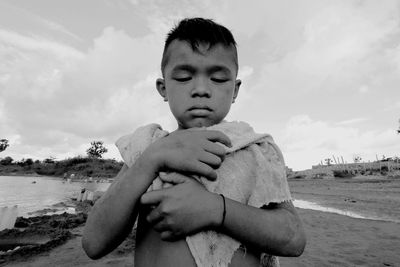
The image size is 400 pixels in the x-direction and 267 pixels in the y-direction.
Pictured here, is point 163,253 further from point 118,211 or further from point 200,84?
point 200,84

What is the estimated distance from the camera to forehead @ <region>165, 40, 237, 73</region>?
4.57 ft

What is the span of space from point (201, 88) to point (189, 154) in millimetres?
387

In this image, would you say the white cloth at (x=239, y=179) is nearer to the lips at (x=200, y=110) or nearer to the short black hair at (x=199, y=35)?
the lips at (x=200, y=110)

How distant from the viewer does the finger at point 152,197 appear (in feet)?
3.55

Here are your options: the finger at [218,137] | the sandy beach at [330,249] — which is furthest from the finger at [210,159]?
the sandy beach at [330,249]

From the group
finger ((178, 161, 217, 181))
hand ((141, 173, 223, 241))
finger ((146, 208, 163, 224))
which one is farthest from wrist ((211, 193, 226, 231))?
finger ((146, 208, 163, 224))

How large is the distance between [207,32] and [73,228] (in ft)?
17.2

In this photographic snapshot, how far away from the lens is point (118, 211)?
1139mm

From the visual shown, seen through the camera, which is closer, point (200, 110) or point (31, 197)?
point (200, 110)

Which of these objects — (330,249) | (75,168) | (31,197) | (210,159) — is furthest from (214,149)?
(75,168)

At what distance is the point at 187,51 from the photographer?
1.43 metres

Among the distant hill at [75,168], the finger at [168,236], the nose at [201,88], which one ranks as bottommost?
the finger at [168,236]

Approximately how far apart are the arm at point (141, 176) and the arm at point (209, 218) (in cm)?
7

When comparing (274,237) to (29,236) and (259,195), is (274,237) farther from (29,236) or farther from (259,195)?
(29,236)
